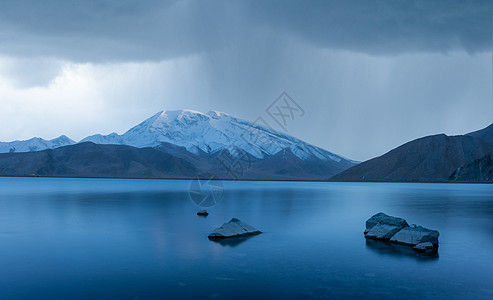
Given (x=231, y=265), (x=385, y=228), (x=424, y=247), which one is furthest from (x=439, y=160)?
(x=231, y=265)

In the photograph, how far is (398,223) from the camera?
23.0 meters

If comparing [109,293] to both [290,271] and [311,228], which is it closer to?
[290,271]

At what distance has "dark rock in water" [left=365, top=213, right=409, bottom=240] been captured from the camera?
22.4 metres

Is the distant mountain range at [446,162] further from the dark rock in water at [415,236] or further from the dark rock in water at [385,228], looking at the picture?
the dark rock in water at [415,236]

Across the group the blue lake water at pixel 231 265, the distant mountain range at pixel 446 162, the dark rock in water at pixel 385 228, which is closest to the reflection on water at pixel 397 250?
the blue lake water at pixel 231 265

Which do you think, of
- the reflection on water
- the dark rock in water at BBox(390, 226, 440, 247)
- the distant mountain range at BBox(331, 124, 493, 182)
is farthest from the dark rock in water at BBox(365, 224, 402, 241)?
the distant mountain range at BBox(331, 124, 493, 182)

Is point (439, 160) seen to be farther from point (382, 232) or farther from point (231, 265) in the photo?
point (231, 265)

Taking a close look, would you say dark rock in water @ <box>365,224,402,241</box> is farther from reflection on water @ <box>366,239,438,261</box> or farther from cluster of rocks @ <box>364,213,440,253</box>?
reflection on water @ <box>366,239,438,261</box>

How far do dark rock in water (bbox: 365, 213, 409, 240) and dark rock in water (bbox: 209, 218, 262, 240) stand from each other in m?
6.95

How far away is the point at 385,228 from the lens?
23.0 m

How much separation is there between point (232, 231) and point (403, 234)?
923 cm

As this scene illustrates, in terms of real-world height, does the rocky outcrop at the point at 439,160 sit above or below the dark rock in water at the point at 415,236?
above

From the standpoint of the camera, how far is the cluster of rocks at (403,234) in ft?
64.4

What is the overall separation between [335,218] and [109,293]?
84.9 feet
